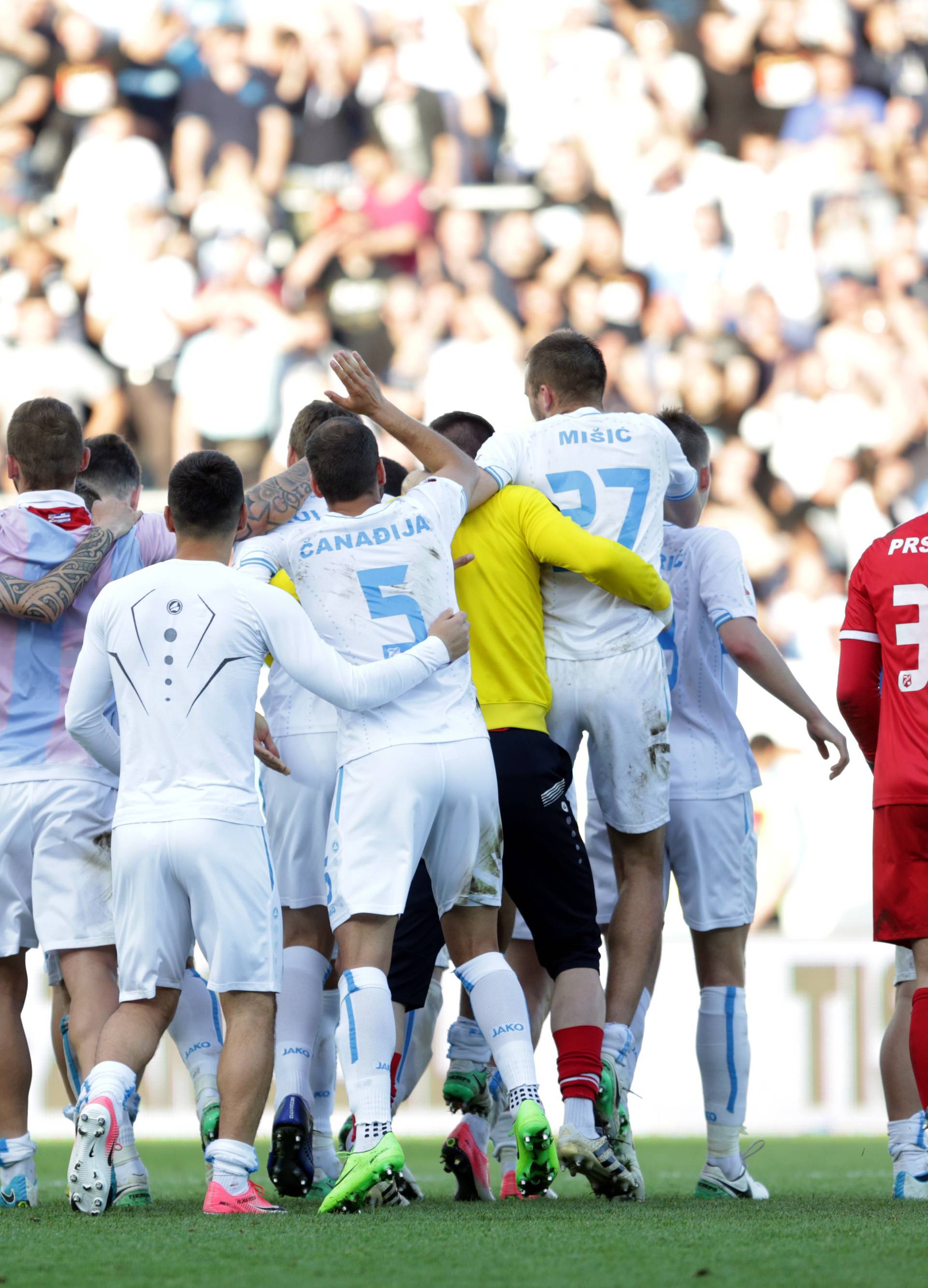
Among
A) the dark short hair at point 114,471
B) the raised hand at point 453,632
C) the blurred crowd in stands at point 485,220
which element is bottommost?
the raised hand at point 453,632

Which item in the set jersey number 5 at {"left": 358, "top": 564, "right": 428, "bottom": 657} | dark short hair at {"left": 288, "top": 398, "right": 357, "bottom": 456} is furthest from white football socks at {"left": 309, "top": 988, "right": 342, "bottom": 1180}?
dark short hair at {"left": 288, "top": 398, "right": 357, "bottom": 456}

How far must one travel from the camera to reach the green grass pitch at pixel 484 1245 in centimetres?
297

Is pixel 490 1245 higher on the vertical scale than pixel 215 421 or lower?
lower

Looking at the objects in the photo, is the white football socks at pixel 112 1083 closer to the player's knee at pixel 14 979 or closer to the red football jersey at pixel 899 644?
the player's knee at pixel 14 979

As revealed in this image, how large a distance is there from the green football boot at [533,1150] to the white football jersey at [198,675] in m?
0.96

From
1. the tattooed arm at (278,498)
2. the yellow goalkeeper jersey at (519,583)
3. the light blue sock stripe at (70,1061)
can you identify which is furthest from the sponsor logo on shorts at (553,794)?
the light blue sock stripe at (70,1061)

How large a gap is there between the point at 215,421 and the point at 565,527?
7.37 metres

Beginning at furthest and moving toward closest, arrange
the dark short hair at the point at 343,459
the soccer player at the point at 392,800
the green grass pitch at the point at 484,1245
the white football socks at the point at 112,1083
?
1. the dark short hair at the point at 343,459
2. the soccer player at the point at 392,800
3. the white football socks at the point at 112,1083
4. the green grass pitch at the point at 484,1245

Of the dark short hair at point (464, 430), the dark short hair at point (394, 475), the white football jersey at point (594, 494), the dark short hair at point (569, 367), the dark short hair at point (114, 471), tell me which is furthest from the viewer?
the dark short hair at point (394, 475)

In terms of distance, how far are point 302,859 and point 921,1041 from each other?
1845 mm

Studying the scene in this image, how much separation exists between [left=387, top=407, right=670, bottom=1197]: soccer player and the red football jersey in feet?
1.94

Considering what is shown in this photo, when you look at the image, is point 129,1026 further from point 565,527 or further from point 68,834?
point 565,527

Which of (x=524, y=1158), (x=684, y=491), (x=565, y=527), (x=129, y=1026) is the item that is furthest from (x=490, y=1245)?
(x=684, y=491)

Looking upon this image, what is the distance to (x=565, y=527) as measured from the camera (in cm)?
460
